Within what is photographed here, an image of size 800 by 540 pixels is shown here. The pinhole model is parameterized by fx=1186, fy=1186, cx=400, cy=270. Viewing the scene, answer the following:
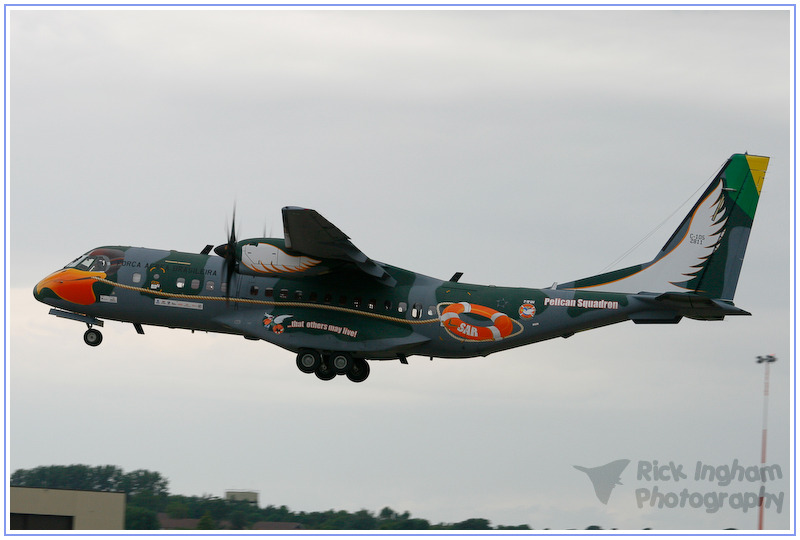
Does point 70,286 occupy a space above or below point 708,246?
below

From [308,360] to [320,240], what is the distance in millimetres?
4121

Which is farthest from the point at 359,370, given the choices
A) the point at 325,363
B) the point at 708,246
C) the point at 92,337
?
the point at 708,246

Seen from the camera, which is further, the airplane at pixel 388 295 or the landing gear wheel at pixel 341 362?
the landing gear wheel at pixel 341 362

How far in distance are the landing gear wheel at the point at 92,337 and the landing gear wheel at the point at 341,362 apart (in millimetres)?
7506

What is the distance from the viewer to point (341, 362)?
34750mm

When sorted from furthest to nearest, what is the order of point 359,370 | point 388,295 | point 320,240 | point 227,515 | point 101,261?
point 227,515, point 359,370, point 101,261, point 388,295, point 320,240

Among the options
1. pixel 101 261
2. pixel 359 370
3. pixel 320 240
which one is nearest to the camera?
pixel 320 240

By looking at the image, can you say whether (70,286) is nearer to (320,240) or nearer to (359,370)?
(320,240)

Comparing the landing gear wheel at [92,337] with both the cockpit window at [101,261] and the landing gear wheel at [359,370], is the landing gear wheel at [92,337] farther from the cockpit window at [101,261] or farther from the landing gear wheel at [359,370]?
the landing gear wheel at [359,370]

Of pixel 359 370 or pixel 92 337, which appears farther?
pixel 92 337

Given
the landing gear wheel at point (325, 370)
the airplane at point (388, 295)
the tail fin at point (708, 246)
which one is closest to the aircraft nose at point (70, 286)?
the airplane at point (388, 295)

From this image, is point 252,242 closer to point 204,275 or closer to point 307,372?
point 204,275

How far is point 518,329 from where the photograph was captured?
111 feet

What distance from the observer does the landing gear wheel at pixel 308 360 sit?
3469 cm
